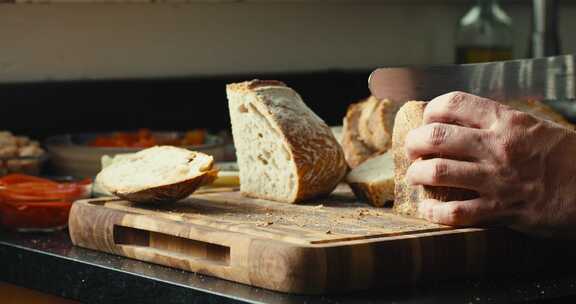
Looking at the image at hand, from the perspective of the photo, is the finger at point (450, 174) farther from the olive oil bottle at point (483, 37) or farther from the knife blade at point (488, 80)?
the olive oil bottle at point (483, 37)

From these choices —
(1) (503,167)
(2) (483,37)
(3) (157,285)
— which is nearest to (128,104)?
(2) (483,37)

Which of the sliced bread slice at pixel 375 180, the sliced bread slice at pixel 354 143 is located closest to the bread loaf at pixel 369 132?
the sliced bread slice at pixel 354 143

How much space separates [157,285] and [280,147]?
37 centimetres

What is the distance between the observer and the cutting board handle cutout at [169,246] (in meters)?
1.45

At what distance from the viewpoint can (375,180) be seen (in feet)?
5.54

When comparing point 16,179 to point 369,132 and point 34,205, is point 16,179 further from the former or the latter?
point 369,132

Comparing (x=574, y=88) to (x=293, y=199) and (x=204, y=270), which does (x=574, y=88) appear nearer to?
(x=293, y=199)

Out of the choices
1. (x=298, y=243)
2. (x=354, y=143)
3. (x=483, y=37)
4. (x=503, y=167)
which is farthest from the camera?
(x=483, y=37)

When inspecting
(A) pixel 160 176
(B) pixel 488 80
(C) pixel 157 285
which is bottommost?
(C) pixel 157 285

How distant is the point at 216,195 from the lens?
1784 mm

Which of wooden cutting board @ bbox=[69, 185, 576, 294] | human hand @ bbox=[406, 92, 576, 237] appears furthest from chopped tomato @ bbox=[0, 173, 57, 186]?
human hand @ bbox=[406, 92, 576, 237]

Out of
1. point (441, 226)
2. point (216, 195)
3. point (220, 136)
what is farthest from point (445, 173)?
point (220, 136)

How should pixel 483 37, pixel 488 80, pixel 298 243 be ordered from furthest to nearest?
pixel 483 37, pixel 488 80, pixel 298 243

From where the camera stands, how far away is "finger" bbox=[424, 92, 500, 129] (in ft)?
4.79
